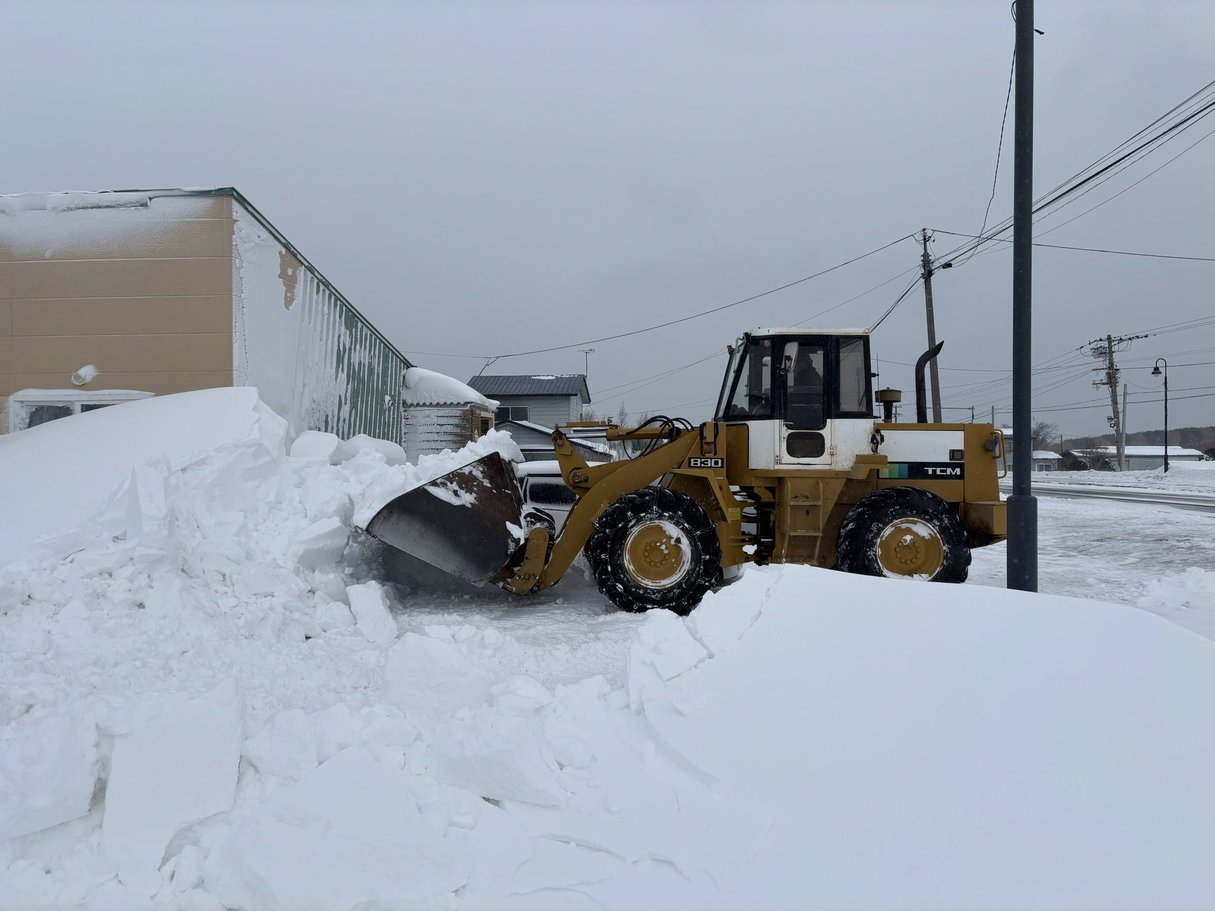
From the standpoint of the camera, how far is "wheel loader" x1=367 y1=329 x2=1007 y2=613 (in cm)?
650

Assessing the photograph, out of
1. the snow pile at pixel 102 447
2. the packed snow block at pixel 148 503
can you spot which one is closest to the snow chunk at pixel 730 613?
the packed snow block at pixel 148 503

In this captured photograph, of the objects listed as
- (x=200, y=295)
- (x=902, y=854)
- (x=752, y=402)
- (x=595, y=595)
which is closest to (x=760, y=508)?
(x=752, y=402)

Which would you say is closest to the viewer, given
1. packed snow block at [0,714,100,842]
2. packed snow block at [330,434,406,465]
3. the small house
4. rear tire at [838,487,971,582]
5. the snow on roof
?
packed snow block at [0,714,100,842]

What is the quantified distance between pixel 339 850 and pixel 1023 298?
585cm

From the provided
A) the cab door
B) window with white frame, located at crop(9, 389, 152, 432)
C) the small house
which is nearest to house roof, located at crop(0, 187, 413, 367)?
window with white frame, located at crop(9, 389, 152, 432)

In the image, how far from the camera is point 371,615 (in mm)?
5277

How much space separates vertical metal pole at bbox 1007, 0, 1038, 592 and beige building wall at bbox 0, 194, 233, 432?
7.59 metres

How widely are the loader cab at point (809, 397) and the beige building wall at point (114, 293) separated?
5.66 metres

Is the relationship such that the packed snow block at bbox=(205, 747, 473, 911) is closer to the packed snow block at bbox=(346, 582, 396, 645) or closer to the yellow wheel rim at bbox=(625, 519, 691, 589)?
the packed snow block at bbox=(346, 582, 396, 645)

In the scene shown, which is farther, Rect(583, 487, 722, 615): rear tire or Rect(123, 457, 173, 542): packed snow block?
Rect(583, 487, 722, 615): rear tire

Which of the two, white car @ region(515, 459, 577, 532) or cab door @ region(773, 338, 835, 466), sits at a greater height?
cab door @ region(773, 338, 835, 466)

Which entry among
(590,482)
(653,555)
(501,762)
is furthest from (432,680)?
(590,482)

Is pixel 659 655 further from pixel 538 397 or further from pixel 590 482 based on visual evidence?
pixel 538 397

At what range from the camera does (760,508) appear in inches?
285
